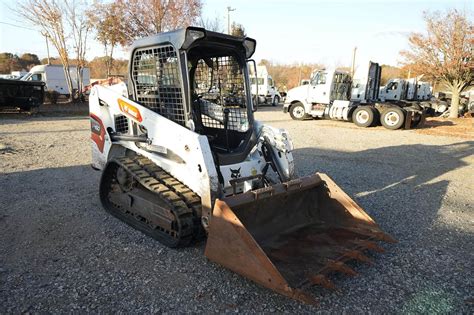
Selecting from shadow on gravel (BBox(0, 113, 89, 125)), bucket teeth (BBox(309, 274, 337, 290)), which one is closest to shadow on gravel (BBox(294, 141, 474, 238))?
bucket teeth (BBox(309, 274, 337, 290))

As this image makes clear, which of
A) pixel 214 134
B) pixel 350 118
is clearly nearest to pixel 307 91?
pixel 350 118

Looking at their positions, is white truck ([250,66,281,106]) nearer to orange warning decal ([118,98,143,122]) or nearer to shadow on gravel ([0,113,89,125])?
shadow on gravel ([0,113,89,125])

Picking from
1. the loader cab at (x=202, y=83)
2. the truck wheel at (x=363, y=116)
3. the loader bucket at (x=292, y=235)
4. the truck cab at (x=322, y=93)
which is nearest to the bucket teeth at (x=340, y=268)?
the loader bucket at (x=292, y=235)

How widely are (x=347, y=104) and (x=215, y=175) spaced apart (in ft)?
47.4

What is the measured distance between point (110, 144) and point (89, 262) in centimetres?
193

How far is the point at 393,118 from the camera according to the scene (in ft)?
51.8

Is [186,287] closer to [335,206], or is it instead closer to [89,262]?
[89,262]

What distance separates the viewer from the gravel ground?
10.0ft

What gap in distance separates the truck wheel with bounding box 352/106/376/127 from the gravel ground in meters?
8.81

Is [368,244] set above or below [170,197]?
below

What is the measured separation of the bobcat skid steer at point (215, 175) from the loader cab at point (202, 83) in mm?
14

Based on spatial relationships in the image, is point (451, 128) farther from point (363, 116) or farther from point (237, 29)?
point (237, 29)

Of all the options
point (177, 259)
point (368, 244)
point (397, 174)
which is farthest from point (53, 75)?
point (368, 244)

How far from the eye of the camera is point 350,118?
56.4 ft
